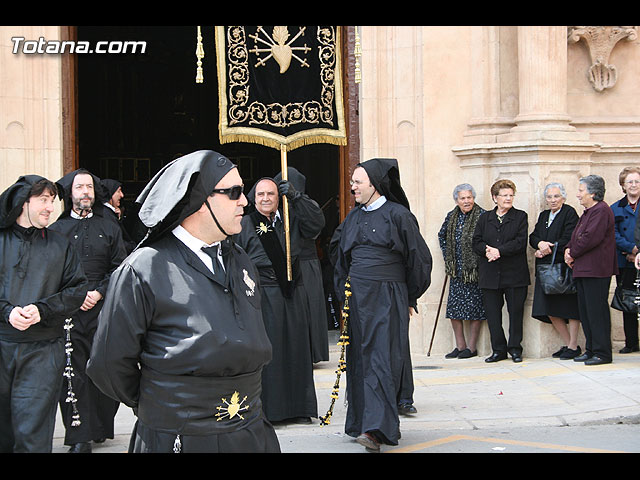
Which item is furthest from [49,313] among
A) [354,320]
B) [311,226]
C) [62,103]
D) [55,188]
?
[62,103]

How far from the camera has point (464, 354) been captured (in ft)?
33.0

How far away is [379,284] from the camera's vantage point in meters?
6.88

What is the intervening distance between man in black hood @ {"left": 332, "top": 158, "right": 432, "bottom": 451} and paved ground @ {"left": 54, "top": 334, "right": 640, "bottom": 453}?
0.44 metres

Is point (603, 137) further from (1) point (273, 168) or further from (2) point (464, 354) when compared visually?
(1) point (273, 168)

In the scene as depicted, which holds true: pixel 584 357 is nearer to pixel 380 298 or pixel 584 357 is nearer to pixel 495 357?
pixel 495 357

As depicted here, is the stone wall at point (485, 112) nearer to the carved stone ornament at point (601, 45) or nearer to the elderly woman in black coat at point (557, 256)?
the carved stone ornament at point (601, 45)

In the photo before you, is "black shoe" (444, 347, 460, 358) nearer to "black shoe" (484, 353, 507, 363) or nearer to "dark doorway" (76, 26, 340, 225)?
"black shoe" (484, 353, 507, 363)

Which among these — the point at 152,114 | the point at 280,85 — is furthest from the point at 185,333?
the point at 152,114

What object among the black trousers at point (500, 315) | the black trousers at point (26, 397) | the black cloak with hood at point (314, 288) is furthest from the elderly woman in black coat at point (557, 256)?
the black trousers at point (26, 397)

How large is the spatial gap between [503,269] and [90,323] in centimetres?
459

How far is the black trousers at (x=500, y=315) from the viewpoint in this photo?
32.0 ft

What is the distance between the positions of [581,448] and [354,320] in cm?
180

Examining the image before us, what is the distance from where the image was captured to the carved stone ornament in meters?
10.6

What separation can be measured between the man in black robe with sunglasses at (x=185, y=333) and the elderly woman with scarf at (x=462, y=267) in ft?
21.3
